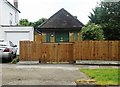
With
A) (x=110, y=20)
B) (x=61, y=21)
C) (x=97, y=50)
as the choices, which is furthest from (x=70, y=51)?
(x=61, y=21)

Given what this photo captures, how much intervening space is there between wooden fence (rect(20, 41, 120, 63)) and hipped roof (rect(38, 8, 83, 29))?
14.4 m

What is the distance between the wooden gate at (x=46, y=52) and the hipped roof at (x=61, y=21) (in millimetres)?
14332

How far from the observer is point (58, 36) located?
36875 mm

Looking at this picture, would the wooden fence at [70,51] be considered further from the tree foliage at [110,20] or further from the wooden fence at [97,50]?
the tree foliage at [110,20]

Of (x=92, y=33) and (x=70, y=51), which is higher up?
(x=92, y=33)

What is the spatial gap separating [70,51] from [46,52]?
160 cm

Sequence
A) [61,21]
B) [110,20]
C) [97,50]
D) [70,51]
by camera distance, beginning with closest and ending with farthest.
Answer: [97,50], [70,51], [110,20], [61,21]

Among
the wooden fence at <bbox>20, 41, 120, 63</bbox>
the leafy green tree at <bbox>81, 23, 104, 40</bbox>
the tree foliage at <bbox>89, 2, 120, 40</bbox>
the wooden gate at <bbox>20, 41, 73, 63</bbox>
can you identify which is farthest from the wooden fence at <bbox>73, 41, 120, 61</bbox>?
the tree foliage at <bbox>89, 2, 120, 40</bbox>

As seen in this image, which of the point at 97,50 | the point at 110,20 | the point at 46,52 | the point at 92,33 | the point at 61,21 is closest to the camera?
the point at 97,50

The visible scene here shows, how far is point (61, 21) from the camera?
1516 inches

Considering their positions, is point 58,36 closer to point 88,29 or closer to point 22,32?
point 22,32

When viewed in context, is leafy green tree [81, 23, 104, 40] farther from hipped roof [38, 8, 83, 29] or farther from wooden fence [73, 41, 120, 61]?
hipped roof [38, 8, 83, 29]

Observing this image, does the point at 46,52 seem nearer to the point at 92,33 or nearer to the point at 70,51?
the point at 70,51

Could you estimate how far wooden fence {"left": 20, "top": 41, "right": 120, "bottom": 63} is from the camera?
2150 centimetres
